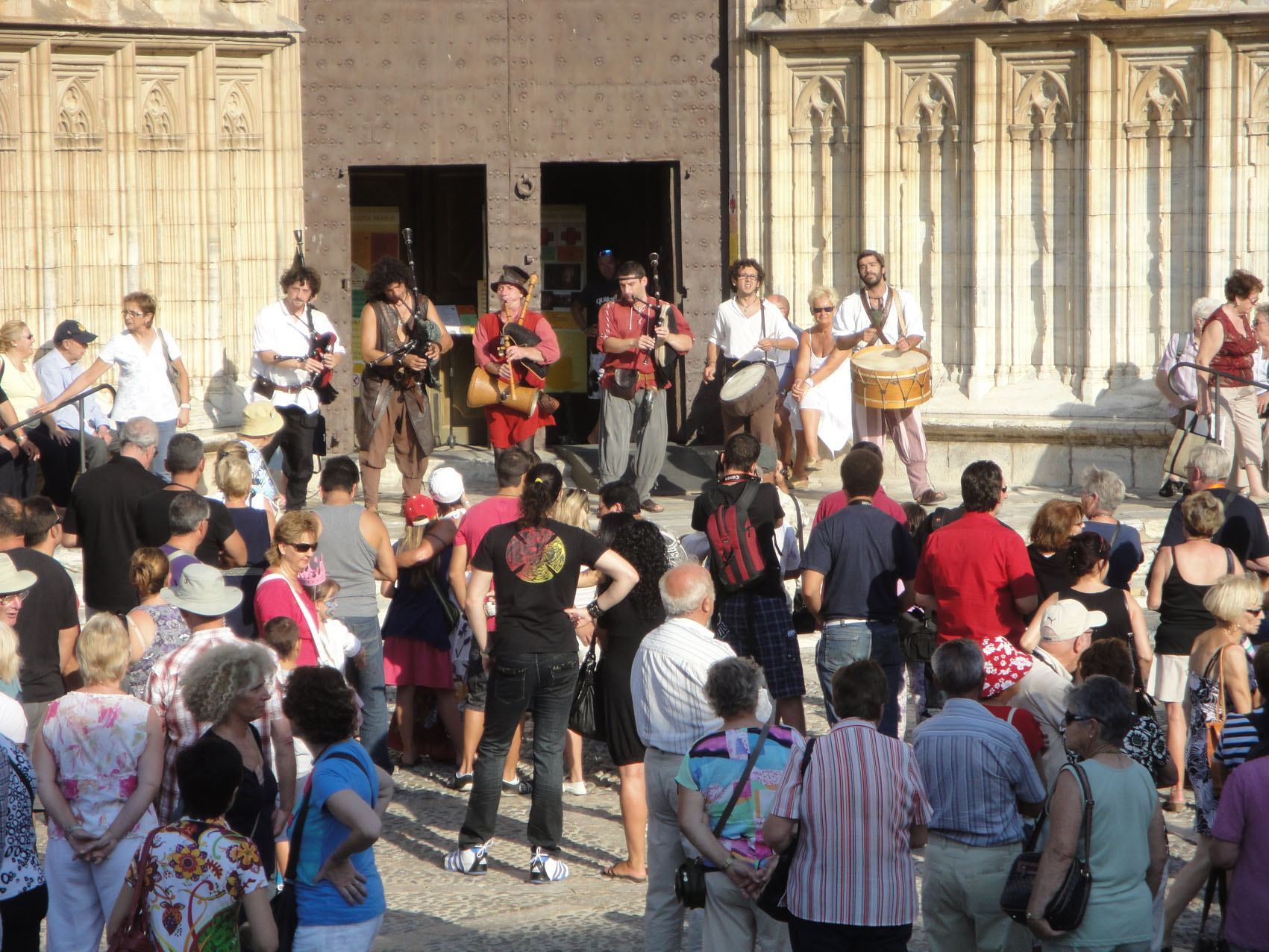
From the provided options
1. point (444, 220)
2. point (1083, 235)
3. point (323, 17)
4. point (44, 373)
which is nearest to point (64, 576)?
point (44, 373)

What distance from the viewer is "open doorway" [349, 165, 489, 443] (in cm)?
1343

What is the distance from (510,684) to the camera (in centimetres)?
584

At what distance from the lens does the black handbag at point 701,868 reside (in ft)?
14.3

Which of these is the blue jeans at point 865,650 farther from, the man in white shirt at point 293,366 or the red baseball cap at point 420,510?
the man in white shirt at point 293,366

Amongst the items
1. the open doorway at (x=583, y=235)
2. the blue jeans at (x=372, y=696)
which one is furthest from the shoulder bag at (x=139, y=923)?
the open doorway at (x=583, y=235)

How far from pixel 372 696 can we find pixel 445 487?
930 millimetres

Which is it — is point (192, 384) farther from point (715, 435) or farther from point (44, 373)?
point (715, 435)

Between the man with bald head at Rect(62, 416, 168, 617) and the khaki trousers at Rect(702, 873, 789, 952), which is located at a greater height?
the man with bald head at Rect(62, 416, 168, 617)

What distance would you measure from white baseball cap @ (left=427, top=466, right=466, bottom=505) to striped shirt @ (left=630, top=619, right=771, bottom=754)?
76.7 inches

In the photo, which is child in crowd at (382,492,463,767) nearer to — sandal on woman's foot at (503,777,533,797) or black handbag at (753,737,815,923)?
sandal on woman's foot at (503,777,533,797)

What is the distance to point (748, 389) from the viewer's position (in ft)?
33.7

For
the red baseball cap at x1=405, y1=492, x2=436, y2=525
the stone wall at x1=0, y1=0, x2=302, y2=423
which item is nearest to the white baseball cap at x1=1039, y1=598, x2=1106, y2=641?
the red baseball cap at x1=405, y1=492, x2=436, y2=525

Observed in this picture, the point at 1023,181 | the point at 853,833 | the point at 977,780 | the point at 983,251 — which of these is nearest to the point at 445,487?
the point at 977,780

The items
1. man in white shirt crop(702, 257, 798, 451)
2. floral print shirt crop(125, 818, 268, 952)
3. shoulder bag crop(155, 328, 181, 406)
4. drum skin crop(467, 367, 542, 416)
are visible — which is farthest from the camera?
man in white shirt crop(702, 257, 798, 451)
